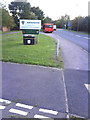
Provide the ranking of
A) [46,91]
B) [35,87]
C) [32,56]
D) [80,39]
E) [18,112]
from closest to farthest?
[18,112], [46,91], [35,87], [32,56], [80,39]

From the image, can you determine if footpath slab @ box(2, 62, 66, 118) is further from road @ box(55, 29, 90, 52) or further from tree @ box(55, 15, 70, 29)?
tree @ box(55, 15, 70, 29)

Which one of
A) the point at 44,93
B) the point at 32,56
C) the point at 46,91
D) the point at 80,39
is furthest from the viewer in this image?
the point at 80,39

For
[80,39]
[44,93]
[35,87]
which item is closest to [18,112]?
[44,93]

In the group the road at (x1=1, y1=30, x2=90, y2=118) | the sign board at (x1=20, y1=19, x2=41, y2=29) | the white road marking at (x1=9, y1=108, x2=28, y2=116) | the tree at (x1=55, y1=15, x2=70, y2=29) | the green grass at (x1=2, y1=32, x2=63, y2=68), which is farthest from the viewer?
the tree at (x1=55, y1=15, x2=70, y2=29)

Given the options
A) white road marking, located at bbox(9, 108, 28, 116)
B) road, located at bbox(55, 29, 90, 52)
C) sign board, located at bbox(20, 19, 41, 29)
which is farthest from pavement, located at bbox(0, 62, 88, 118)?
sign board, located at bbox(20, 19, 41, 29)

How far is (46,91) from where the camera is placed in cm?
496

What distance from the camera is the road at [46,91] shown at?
3.82m

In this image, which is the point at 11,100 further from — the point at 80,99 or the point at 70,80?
the point at 70,80

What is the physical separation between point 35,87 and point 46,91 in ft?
1.58

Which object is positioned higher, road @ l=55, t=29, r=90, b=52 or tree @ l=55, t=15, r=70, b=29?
tree @ l=55, t=15, r=70, b=29

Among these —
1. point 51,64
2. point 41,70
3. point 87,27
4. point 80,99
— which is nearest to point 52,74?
point 41,70

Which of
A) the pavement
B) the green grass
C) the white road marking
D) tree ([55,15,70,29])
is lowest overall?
the white road marking

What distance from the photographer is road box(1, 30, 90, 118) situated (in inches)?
150

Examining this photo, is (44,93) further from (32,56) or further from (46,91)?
(32,56)
